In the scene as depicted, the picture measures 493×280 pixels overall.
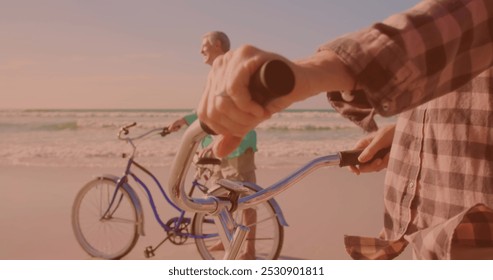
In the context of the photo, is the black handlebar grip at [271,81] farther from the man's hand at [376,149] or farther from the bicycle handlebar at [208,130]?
the man's hand at [376,149]

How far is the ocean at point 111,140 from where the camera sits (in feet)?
37.9

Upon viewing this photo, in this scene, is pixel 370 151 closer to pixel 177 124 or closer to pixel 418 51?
pixel 418 51

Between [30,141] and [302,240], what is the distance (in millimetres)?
12264

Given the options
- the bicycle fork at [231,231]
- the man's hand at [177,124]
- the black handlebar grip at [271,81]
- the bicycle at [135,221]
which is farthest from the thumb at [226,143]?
the man's hand at [177,124]

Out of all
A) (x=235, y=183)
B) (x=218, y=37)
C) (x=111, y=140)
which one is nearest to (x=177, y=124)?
(x=218, y=37)

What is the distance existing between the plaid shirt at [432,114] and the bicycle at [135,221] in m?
2.70

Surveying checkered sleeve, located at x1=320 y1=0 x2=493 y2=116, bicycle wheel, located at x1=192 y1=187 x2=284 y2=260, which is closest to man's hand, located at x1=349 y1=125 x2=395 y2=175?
checkered sleeve, located at x1=320 y1=0 x2=493 y2=116

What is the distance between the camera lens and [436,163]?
1.01m

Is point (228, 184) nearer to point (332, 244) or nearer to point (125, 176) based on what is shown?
point (125, 176)

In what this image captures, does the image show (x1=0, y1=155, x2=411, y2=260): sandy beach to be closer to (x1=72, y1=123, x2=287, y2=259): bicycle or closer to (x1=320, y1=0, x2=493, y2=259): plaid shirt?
(x1=72, y1=123, x2=287, y2=259): bicycle

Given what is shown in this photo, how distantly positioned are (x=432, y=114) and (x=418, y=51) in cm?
31

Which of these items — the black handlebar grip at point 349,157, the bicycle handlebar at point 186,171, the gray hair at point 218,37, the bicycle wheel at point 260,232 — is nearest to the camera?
the bicycle handlebar at point 186,171

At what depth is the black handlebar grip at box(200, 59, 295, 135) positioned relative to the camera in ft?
2.05
